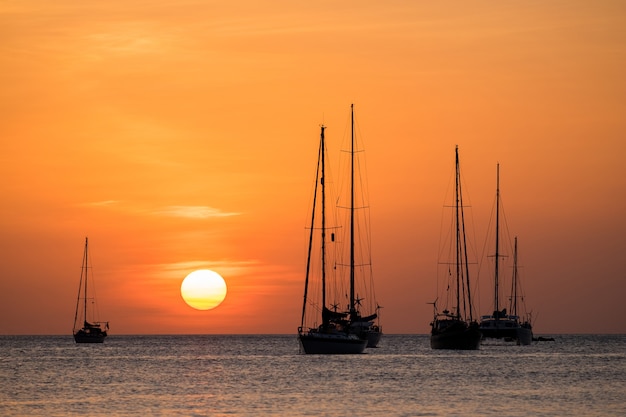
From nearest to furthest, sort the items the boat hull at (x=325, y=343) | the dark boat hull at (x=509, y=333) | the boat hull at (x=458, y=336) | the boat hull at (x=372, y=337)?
the boat hull at (x=325, y=343), the boat hull at (x=458, y=336), the boat hull at (x=372, y=337), the dark boat hull at (x=509, y=333)

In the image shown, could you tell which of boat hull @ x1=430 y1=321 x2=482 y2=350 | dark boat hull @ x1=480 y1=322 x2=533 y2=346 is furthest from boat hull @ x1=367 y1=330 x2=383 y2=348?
dark boat hull @ x1=480 y1=322 x2=533 y2=346

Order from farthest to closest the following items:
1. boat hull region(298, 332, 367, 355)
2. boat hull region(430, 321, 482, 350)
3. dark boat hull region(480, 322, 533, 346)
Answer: dark boat hull region(480, 322, 533, 346) → boat hull region(430, 321, 482, 350) → boat hull region(298, 332, 367, 355)

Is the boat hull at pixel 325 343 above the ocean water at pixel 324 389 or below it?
above

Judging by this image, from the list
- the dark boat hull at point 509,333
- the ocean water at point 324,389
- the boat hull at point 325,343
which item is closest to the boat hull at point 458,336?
the ocean water at point 324,389

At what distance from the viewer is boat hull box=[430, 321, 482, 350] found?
129500 mm

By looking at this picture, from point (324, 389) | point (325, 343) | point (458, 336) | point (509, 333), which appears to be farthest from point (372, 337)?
point (324, 389)

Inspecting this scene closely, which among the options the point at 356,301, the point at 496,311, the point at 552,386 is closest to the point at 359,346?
the point at 356,301

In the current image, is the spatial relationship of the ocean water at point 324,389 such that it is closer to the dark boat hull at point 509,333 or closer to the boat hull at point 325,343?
the boat hull at point 325,343

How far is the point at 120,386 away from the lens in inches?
3369

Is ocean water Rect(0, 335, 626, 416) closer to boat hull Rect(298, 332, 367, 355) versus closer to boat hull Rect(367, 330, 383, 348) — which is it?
boat hull Rect(298, 332, 367, 355)

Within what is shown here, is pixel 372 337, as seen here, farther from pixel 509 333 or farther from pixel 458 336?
pixel 509 333

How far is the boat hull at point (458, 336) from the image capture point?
129500mm

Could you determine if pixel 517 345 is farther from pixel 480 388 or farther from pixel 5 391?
pixel 5 391

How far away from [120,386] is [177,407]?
1988 cm
